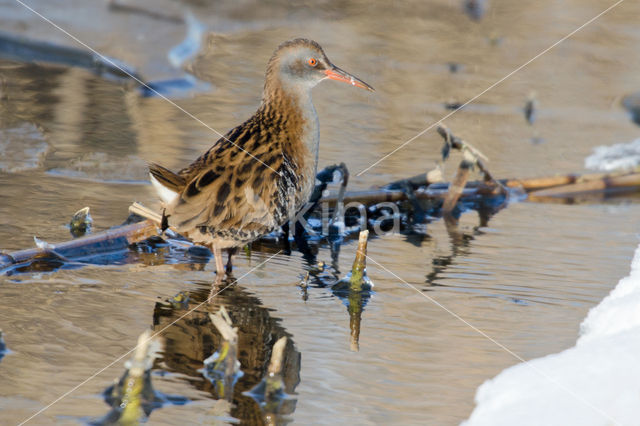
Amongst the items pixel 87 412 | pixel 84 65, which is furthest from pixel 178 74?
pixel 87 412

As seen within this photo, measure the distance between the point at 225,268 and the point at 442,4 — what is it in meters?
11.3

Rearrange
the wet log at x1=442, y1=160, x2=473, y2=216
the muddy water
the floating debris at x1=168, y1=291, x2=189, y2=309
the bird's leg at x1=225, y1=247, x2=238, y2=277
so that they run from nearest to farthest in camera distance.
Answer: the muddy water
the floating debris at x1=168, y1=291, x2=189, y2=309
the bird's leg at x1=225, y1=247, x2=238, y2=277
the wet log at x1=442, y1=160, x2=473, y2=216

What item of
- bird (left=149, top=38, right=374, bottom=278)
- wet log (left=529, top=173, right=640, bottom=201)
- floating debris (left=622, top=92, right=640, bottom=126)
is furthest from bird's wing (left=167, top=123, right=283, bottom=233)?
floating debris (left=622, top=92, right=640, bottom=126)

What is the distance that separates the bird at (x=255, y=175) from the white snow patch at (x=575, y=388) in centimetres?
172

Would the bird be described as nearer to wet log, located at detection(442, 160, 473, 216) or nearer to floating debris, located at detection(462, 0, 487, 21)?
wet log, located at detection(442, 160, 473, 216)

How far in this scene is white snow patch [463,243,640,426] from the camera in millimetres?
3645

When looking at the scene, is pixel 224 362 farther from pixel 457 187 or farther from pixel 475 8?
pixel 475 8

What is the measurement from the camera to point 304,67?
5938 millimetres

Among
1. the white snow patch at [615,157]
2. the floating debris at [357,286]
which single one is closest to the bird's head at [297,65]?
the floating debris at [357,286]

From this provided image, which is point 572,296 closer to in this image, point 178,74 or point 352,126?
point 352,126

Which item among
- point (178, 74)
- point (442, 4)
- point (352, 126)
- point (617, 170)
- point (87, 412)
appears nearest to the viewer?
point (87, 412)

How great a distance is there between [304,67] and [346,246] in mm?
1213

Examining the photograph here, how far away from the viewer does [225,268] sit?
557 cm

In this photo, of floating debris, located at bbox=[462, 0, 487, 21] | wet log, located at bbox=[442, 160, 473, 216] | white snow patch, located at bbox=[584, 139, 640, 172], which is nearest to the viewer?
wet log, located at bbox=[442, 160, 473, 216]
